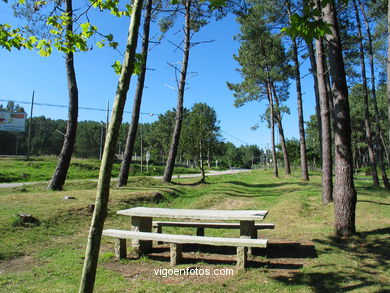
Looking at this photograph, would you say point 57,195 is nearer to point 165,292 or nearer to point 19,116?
point 165,292

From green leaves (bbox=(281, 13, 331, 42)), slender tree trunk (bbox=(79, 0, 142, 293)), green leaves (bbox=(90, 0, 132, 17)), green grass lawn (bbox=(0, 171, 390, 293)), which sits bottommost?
green grass lawn (bbox=(0, 171, 390, 293))

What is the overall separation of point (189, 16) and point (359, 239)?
13918 millimetres

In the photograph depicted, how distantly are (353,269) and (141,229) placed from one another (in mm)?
3450

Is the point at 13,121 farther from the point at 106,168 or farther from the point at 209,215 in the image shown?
the point at 106,168

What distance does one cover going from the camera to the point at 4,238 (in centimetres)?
557

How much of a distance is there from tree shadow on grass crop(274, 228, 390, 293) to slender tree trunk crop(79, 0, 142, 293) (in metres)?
2.83

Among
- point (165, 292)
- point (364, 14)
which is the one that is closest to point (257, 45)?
point (364, 14)

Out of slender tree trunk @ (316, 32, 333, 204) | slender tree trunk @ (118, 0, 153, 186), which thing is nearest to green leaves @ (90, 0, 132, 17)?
slender tree trunk @ (316, 32, 333, 204)

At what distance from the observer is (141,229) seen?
563cm

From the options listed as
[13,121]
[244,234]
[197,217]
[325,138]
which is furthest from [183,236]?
[13,121]

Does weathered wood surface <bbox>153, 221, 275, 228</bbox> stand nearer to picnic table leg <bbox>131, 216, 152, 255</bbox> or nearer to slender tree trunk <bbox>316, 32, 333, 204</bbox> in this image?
picnic table leg <bbox>131, 216, 152, 255</bbox>

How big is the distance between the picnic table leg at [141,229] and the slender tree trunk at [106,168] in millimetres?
3470

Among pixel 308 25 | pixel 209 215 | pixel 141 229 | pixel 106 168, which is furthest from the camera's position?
pixel 141 229

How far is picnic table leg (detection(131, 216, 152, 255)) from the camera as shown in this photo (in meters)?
5.30
